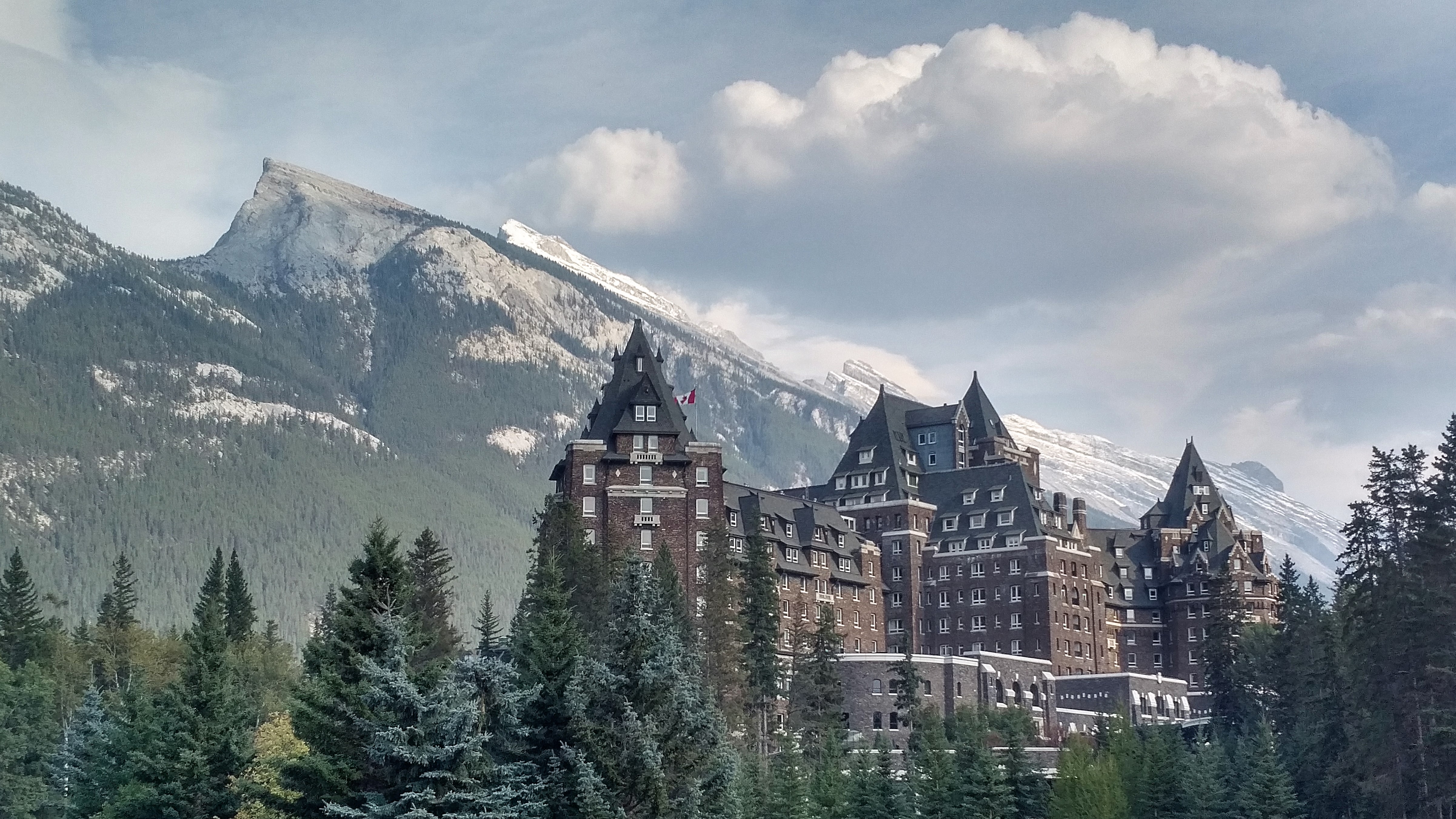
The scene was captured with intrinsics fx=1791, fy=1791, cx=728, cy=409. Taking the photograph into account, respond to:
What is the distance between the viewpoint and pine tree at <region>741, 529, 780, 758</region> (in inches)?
4715

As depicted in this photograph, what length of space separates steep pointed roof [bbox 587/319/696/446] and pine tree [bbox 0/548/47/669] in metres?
46.2

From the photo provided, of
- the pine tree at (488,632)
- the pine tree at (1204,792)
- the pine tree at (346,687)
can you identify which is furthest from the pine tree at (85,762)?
the pine tree at (1204,792)

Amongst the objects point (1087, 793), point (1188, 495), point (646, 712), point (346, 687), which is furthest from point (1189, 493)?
point (346, 687)

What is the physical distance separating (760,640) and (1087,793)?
27.5 metres

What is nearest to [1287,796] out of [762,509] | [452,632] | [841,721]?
[841,721]

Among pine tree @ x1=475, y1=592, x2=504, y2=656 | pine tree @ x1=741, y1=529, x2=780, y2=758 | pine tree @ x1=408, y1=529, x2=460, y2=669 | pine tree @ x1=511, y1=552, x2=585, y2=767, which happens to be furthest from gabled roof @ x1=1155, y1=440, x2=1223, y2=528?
pine tree @ x1=511, y1=552, x2=585, y2=767

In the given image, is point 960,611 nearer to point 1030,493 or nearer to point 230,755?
point 1030,493

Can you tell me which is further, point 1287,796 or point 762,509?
point 762,509

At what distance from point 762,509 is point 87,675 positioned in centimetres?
5458

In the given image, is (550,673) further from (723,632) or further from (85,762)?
(723,632)

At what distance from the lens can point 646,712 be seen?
6331 centimetres

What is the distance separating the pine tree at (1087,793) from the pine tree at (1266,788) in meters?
6.82

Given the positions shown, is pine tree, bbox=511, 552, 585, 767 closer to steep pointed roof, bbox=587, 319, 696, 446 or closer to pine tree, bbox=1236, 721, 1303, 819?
pine tree, bbox=1236, 721, 1303, 819

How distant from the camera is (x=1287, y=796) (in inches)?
3839
